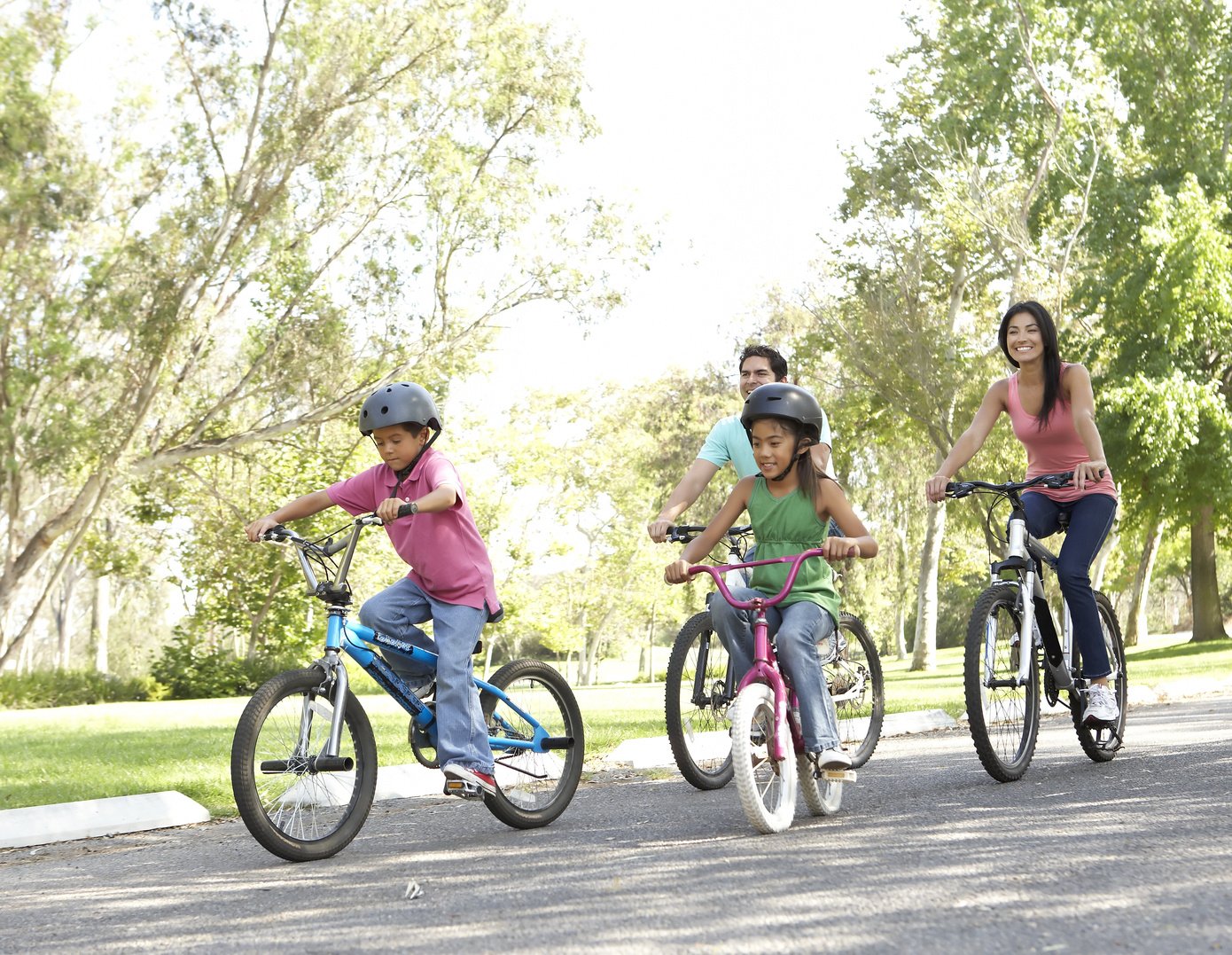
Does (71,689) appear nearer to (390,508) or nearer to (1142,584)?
(390,508)

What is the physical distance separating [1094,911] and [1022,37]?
1020 inches

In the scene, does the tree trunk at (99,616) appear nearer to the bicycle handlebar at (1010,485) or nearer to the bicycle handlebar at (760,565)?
the bicycle handlebar at (1010,485)

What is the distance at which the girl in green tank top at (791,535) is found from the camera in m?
5.72

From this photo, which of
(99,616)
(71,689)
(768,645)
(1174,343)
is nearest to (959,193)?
(1174,343)

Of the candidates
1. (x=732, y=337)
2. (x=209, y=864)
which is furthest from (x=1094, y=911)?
(x=732, y=337)

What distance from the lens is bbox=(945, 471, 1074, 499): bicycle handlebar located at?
21.8 ft

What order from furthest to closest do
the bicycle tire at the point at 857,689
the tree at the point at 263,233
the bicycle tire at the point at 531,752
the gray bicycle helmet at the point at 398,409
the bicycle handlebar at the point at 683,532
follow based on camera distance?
the tree at the point at 263,233
the bicycle tire at the point at 857,689
the bicycle handlebar at the point at 683,532
the bicycle tire at the point at 531,752
the gray bicycle helmet at the point at 398,409

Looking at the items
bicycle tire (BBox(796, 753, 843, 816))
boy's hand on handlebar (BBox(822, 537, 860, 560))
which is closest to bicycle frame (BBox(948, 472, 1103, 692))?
bicycle tire (BBox(796, 753, 843, 816))

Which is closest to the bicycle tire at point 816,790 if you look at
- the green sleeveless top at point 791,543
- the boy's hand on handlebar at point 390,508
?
the green sleeveless top at point 791,543

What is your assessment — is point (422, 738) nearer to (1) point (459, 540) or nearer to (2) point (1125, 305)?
(1) point (459, 540)

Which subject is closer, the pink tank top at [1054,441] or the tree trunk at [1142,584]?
the pink tank top at [1054,441]

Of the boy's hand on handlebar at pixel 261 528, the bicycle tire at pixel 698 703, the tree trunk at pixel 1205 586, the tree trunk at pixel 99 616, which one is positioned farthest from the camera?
the tree trunk at pixel 99 616

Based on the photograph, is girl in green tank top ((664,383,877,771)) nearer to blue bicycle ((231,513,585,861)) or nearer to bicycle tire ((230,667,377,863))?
blue bicycle ((231,513,585,861))

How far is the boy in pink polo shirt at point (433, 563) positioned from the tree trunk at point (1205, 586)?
2559cm
